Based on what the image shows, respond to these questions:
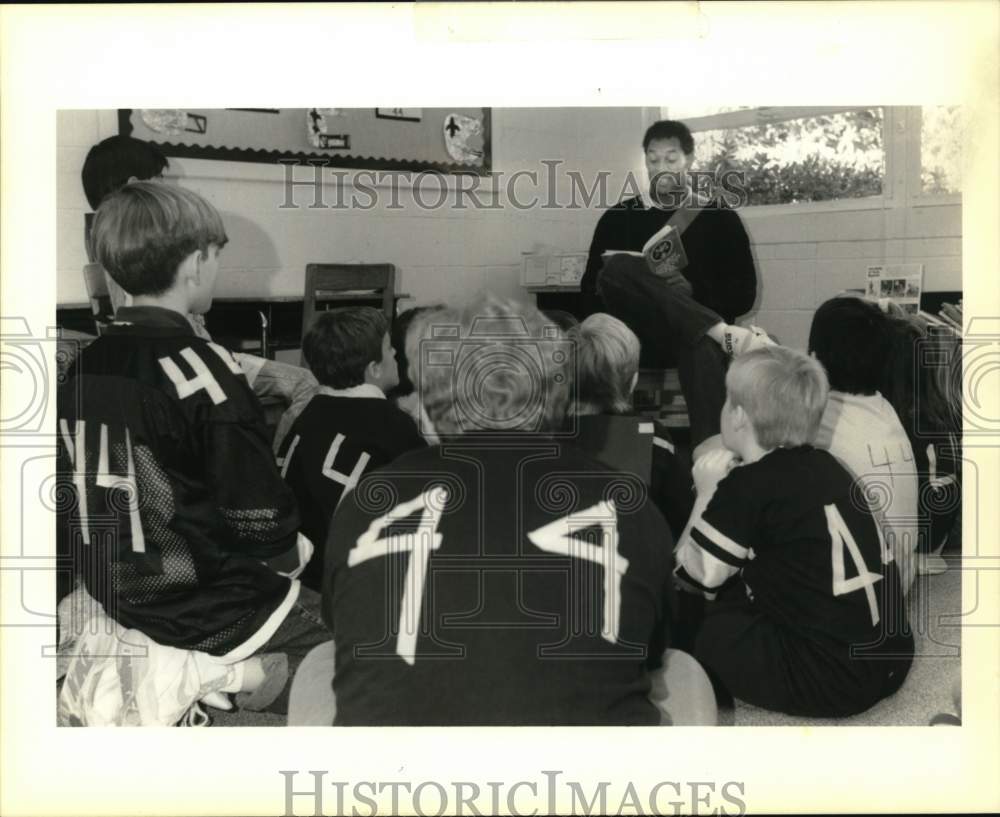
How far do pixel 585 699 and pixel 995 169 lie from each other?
1152 mm

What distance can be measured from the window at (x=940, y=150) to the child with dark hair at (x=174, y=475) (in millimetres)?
1253

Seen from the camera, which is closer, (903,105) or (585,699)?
(585,699)

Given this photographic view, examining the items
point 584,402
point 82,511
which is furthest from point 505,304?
point 82,511

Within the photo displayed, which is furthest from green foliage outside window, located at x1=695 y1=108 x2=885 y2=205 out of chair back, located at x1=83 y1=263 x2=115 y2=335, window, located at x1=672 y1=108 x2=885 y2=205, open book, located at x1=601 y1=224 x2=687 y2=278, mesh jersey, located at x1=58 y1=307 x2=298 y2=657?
chair back, located at x1=83 y1=263 x2=115 y2=335

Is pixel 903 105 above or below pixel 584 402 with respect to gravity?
above

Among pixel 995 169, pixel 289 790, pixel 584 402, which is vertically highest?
pixel 995 169

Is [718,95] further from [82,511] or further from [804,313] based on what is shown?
[82,511]

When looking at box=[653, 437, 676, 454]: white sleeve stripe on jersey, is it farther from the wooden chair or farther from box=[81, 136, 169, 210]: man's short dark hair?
box=[81, 136, 169, 210]: man's short dark hair

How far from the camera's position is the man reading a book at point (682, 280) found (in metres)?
1.95

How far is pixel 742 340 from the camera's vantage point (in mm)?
1954

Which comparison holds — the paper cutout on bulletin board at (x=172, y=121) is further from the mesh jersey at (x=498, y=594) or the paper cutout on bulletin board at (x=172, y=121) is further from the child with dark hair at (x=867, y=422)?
the child with dark hair at (x=867, y=422)

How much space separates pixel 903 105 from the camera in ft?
6.11

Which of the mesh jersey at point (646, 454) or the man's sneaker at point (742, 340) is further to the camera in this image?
the man's sneaker at point (742, 340)

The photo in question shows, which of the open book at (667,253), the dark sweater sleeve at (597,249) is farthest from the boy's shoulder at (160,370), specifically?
the open book at (667,253)
